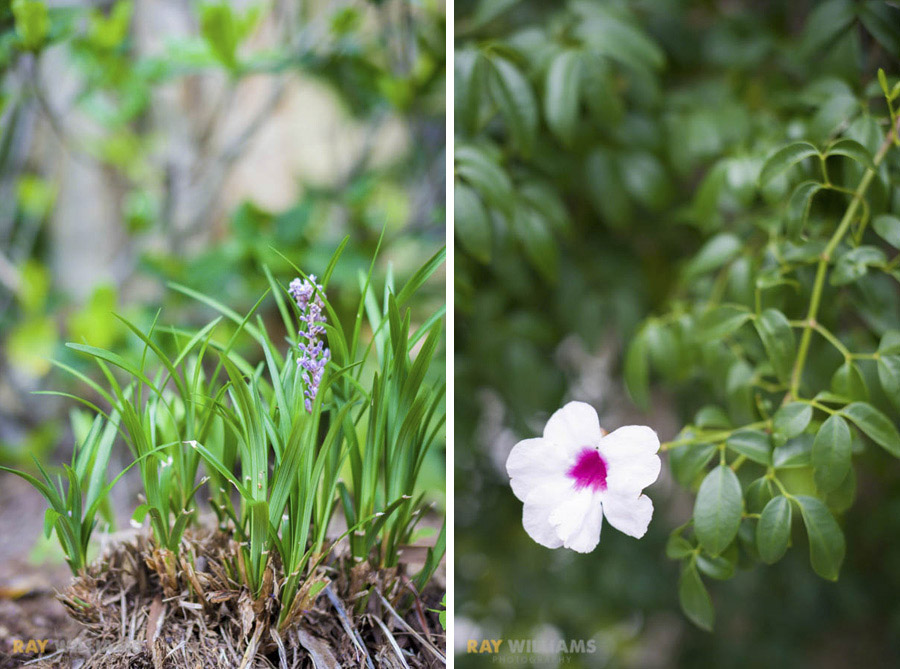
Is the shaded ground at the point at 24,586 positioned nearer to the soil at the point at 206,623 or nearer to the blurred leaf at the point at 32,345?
the soil at the point at 206,623

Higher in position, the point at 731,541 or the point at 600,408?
the point at 731,541

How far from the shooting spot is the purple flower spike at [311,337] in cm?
52

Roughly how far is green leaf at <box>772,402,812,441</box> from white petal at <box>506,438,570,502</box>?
0.63ft

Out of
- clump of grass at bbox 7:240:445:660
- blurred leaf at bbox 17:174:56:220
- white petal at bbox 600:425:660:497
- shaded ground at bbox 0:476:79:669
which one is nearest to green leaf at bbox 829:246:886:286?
white petal at bbox 600:425:660:497

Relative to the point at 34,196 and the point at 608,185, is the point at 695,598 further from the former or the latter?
the point at 34,196

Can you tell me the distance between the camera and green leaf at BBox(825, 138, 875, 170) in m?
0.53

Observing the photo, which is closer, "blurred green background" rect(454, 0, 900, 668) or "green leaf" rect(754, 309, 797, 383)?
"green leaf" rect(754, 309, 797, 383)

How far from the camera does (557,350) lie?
3.05ft

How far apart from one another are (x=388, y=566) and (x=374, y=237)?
0.53 m

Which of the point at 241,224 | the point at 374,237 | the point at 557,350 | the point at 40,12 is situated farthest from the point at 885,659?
the point at 40,12

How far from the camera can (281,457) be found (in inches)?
20.1

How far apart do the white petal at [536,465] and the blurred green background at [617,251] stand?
227 millimetres

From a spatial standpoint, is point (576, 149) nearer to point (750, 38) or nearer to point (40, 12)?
point (750, 38)

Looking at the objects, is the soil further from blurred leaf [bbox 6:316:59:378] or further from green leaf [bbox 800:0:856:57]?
green leaf [bbox 800:0:856:57]
